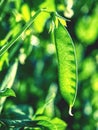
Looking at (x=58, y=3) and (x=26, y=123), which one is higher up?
(x=58, y=3)

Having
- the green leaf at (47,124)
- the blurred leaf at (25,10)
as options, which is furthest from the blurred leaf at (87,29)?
the green leaf at (47,124)

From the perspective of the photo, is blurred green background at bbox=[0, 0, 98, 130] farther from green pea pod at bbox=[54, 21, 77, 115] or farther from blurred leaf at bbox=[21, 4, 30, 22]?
green pea pod at bbox=[54, 21, 77, 115]

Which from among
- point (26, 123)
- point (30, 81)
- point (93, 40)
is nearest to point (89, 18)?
point (93, 40)

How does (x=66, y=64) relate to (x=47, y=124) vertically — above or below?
above

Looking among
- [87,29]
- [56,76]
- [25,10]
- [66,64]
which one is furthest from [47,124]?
[87,29]

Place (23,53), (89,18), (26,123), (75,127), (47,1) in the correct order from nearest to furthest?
(26,123) < (47,1) < (23,53) < (75,127) < (89,18)

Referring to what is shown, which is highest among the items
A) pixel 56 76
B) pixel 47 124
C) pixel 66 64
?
pixel 66 64

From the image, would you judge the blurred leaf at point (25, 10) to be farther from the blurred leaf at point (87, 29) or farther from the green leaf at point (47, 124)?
the blurred leaf at point (87, 29)

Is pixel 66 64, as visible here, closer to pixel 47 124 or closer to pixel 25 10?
pixel 47 124

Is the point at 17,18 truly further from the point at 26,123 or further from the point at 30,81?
the point at 30,81
